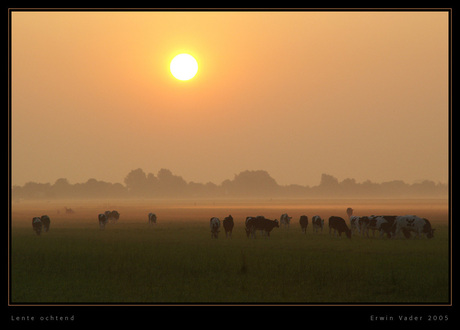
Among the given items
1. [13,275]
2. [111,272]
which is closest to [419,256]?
[111,272]

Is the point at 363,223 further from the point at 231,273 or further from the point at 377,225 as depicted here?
the point at 231,273

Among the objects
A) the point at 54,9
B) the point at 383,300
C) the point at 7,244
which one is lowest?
the point at 383,300

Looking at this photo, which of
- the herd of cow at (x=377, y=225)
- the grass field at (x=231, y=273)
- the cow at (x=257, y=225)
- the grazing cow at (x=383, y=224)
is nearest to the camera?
the grass field at (x=231, y=273)

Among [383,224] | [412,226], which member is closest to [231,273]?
[383,224]

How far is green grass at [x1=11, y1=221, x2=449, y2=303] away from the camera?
1592 cm

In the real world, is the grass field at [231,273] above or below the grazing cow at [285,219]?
below

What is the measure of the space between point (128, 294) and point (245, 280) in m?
4.07

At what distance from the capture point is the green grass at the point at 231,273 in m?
15.9

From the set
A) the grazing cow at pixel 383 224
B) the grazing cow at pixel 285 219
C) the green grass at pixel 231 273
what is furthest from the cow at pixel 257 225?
the grazing cow at pixel 285 219

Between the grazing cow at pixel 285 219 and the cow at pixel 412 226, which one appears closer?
the cow at pixel 412 226

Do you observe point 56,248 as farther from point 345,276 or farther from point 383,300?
point 383,300

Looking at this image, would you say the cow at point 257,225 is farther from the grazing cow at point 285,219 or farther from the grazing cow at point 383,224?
the grazing cow at point 285,219

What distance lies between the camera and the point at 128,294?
52.7 ft

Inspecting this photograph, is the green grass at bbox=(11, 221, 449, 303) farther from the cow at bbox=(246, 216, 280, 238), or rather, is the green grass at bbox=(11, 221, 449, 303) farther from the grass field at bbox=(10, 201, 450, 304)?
the cow at bbox=(246, 216, 280, 238)
